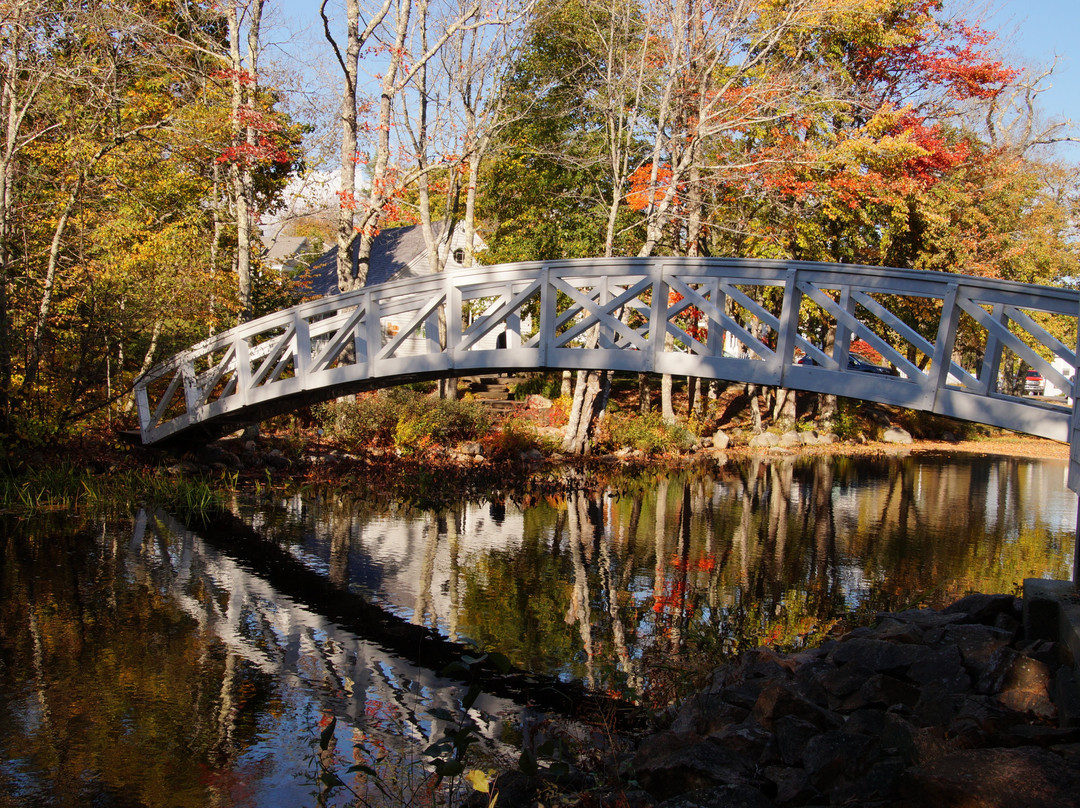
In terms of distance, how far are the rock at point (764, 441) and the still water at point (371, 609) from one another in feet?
31.4

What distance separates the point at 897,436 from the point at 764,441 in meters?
5.83

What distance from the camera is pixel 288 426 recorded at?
59.5 ft

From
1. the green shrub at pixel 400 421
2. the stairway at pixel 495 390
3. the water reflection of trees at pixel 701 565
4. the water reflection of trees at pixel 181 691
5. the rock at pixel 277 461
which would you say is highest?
the stairway at pixel 495 390

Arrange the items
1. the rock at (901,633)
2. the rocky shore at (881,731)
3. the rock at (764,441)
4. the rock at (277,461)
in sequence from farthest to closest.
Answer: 1. the rock at (764,441)
2. the rock at (277,461)
3. the rock at (901,633)
4. the rocky shore at (881,731)

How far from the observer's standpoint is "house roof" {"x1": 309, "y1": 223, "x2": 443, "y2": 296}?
33.6 metres

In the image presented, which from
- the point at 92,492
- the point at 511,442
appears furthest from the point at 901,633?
the point at 511,442

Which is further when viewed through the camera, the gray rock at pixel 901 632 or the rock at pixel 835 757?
the gray rock at pixel 901 632

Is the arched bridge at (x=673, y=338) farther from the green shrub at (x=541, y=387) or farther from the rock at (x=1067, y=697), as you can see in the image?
the green shrub at (x=541, y=387)

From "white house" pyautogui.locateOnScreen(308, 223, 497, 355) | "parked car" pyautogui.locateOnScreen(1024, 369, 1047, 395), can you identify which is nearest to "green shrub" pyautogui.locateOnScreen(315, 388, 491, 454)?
"white house" pyautogui.locateOnScreen(308, 223, 497, 355)

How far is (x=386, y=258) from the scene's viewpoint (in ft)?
116

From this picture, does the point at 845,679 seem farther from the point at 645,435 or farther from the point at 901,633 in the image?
the point at 645,435

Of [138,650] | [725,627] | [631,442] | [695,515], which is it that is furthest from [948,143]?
[138,650]

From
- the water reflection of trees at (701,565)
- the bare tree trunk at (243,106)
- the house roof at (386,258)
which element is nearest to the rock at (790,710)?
the water reflection of trees at (701,565)

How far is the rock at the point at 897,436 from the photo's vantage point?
27203 mm
